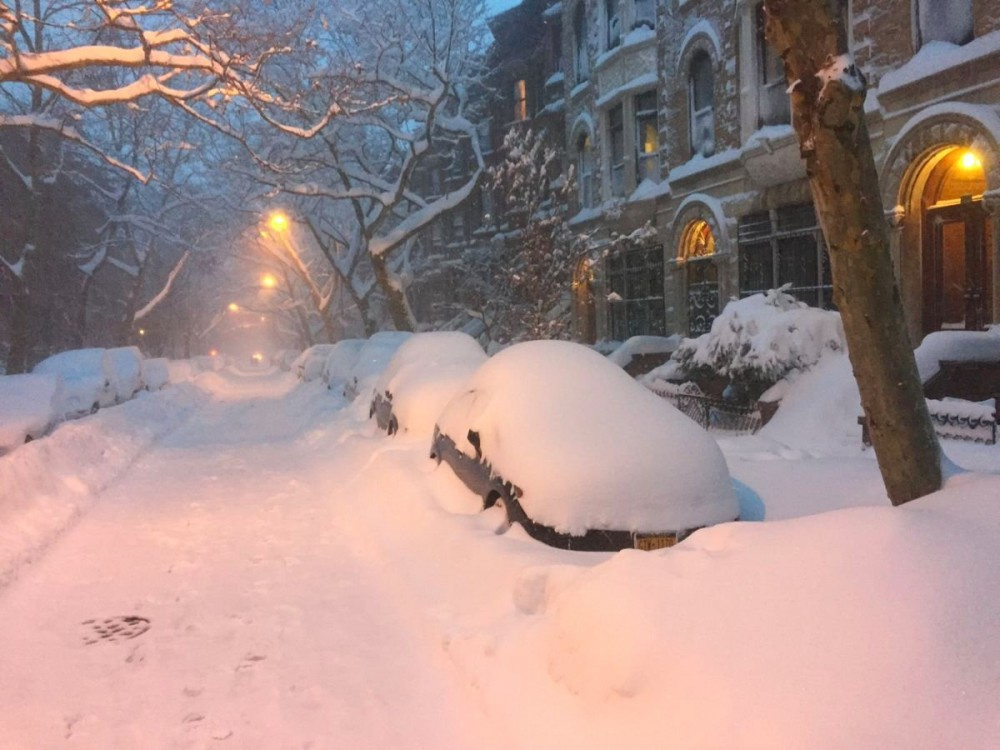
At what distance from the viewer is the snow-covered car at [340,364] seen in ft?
70.5

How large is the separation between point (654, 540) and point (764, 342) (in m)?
7.86

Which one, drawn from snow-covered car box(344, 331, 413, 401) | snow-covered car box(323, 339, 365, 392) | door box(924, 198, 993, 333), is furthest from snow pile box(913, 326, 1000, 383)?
snow-covered car box(323, 339, 365, 392)

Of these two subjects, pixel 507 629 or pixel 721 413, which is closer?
pixel 507 629

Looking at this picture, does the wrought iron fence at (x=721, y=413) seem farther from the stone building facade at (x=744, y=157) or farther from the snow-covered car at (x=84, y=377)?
the snow-covered car at (x=84, y=377)

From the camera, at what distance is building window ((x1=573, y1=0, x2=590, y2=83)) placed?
84.6 feet

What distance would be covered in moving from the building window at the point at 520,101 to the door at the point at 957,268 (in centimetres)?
2185

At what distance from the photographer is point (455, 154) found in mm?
38406

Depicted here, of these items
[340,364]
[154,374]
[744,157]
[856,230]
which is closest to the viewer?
[856,230]

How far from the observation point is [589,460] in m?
5.62

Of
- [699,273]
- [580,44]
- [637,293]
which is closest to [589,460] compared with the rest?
[699,273]

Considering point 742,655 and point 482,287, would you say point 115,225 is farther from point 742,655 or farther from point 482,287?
point 742,655

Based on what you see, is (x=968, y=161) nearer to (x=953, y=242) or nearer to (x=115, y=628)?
(x=953, y=242)

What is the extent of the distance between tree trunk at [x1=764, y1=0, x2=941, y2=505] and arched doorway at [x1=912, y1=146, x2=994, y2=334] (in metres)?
10.2

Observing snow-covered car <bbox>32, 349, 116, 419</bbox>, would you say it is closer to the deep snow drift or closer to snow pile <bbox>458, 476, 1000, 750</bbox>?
the deep snow drift
